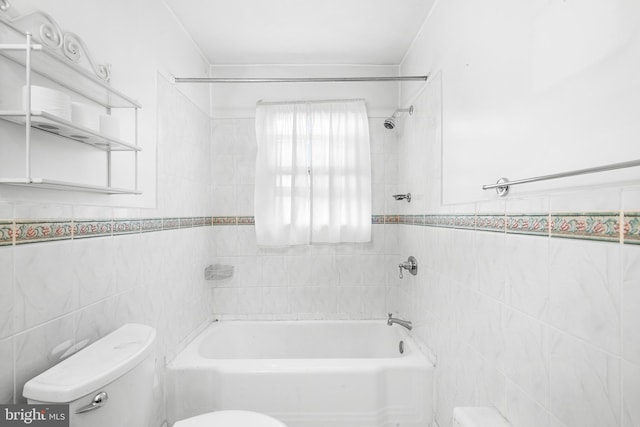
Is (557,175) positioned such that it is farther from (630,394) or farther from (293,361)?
(293,361)

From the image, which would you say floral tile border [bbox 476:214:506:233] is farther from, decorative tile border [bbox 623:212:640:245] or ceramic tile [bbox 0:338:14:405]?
ceramic tile [bbox 0:338:14:405]

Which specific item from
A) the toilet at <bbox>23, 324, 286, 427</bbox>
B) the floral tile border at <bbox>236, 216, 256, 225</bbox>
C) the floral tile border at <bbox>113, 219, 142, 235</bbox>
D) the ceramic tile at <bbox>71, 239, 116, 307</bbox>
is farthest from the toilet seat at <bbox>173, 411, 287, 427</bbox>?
the floral tile border at <bbox>236, 216, 256, 225</bbox>

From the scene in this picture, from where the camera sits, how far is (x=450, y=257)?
1.63 metres

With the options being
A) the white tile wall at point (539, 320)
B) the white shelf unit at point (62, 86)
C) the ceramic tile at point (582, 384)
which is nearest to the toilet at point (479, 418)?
the white tile wall at point (539, 320)

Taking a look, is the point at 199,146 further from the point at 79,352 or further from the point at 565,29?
the point at 565,29

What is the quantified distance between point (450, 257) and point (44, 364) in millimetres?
1657

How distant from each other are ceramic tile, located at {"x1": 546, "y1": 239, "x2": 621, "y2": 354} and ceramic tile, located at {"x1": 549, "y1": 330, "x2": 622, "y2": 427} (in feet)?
0.12

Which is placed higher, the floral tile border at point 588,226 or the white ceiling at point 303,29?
the white ceiling at point 303,29

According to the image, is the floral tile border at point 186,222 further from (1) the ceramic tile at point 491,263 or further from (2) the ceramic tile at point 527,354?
(2) the ceramic tile at point 527,354

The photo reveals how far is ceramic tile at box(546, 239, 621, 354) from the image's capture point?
2.39ft

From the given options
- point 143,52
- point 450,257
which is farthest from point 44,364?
point 450,257

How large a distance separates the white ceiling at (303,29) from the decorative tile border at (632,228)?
66.8 inches

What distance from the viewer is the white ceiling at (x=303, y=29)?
190 centimetres

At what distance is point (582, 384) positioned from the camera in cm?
81
